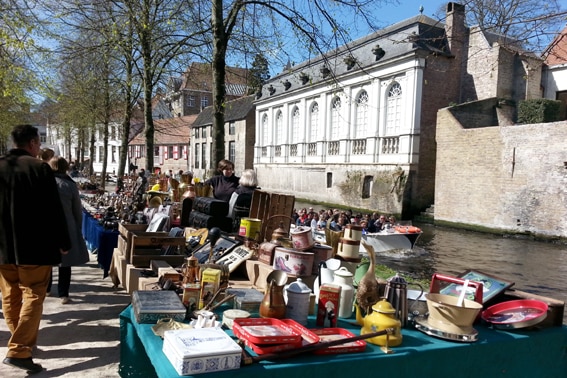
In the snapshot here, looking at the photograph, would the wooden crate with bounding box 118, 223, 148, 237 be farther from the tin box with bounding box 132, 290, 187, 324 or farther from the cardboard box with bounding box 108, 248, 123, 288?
the tin box with bounding box 132, 290, 187, 324

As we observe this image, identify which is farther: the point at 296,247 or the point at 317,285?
the point at 296,247

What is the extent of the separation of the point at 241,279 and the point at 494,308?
6.72ft

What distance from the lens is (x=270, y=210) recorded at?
4973 millimetres

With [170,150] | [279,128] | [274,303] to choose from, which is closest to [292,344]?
[274,303]

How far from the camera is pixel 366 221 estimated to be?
1600 cm

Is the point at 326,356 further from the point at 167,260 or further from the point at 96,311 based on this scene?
the point at 96,311

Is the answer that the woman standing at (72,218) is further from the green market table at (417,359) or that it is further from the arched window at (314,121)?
the arched window at (314,121)

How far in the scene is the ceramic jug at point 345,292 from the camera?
9.59 ft

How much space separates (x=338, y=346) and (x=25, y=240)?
2617 millimetres

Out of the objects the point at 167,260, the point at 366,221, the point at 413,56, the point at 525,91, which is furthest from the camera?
the point at 525,91

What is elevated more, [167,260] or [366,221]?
[167,260]

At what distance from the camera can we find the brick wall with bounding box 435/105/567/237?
1739 centimetres

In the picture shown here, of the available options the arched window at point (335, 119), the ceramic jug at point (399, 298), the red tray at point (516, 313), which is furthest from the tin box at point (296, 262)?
the arched window at point (335, 119)

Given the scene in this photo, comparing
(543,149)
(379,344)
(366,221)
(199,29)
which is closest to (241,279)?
(379,344)
